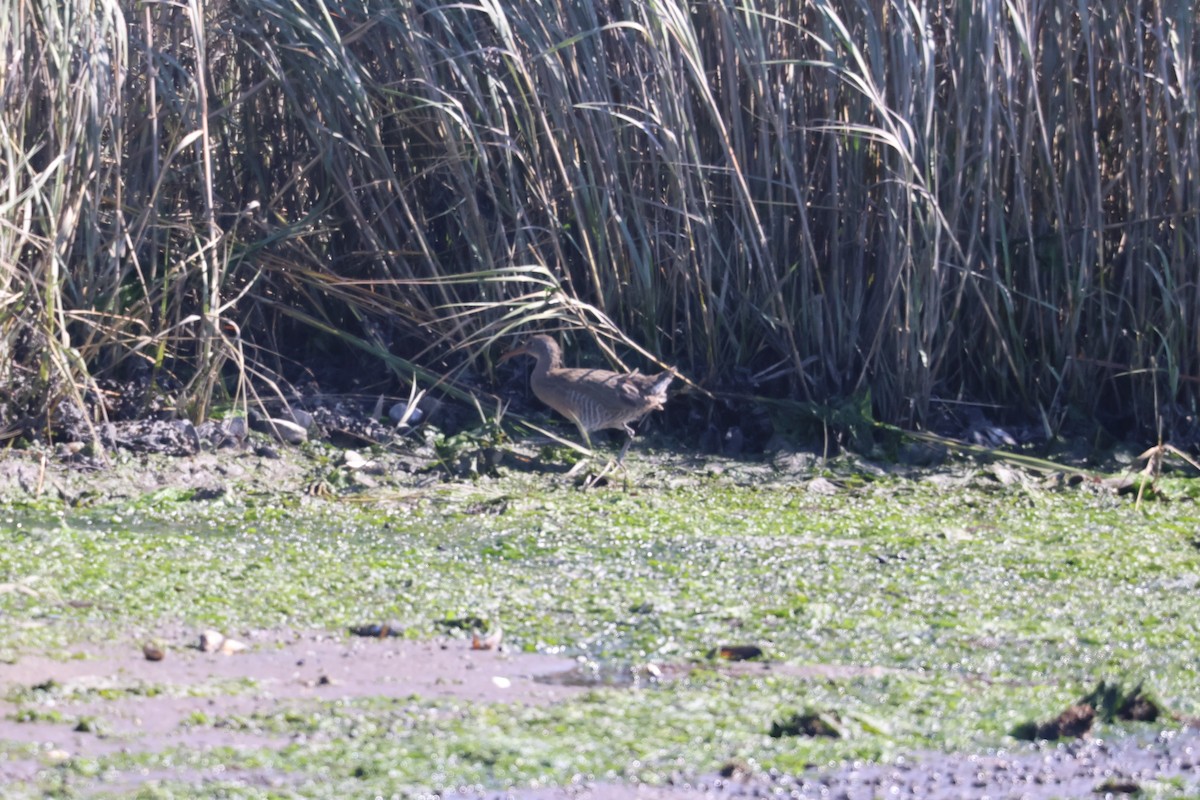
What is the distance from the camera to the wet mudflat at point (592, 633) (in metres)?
2.62

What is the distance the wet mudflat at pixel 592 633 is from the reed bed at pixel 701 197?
559mm

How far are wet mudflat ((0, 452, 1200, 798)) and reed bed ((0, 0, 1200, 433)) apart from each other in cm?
56

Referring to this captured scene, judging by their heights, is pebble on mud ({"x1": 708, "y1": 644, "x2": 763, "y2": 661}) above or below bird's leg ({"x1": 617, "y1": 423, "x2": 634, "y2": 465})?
above

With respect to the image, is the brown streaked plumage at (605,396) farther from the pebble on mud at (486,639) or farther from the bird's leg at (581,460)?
the pebble on mud at (486,639)

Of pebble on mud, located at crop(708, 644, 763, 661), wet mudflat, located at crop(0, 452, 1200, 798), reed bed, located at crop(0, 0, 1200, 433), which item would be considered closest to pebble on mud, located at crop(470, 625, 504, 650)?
wet mudflat, located at crop(0, 452, 1200, 798)

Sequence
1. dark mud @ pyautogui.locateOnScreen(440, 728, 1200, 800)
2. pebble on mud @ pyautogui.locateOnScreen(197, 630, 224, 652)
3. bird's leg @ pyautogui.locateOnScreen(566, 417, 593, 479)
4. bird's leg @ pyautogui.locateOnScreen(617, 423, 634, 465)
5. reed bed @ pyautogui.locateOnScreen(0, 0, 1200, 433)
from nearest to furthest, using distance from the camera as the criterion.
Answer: dark mud @ pyautogui.locateOnScreen(440, 728, 1200, 800), pebble on mud @ pyautogui.locateOnScreen(197, 630, 224, 652), bird's leg @ pyautogui.locateOnScreen(566, 417, 593, 479), reed bed @ pyautogui.locateOnScreen(0, 0, 1200, 433), bird's leg @ pyautogui.locateOnScreen(617, 423, 634, 465)

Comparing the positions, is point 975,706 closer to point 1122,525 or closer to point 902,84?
point 1122,525

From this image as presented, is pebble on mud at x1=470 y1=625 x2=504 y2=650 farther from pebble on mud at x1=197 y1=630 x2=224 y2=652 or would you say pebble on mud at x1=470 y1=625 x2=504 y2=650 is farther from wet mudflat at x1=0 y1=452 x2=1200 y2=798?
pebble on mud at x1=197 y1=630 x2=224 y2=652

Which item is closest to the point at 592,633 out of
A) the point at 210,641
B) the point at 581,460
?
the point at 210,641

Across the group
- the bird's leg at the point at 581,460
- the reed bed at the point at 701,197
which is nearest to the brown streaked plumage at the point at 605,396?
the bird's leg at the point at 581,460

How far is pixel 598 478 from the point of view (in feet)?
16.4

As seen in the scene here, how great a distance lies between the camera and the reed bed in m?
5.15

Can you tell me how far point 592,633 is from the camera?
3408mm

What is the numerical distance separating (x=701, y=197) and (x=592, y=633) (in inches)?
91.8
